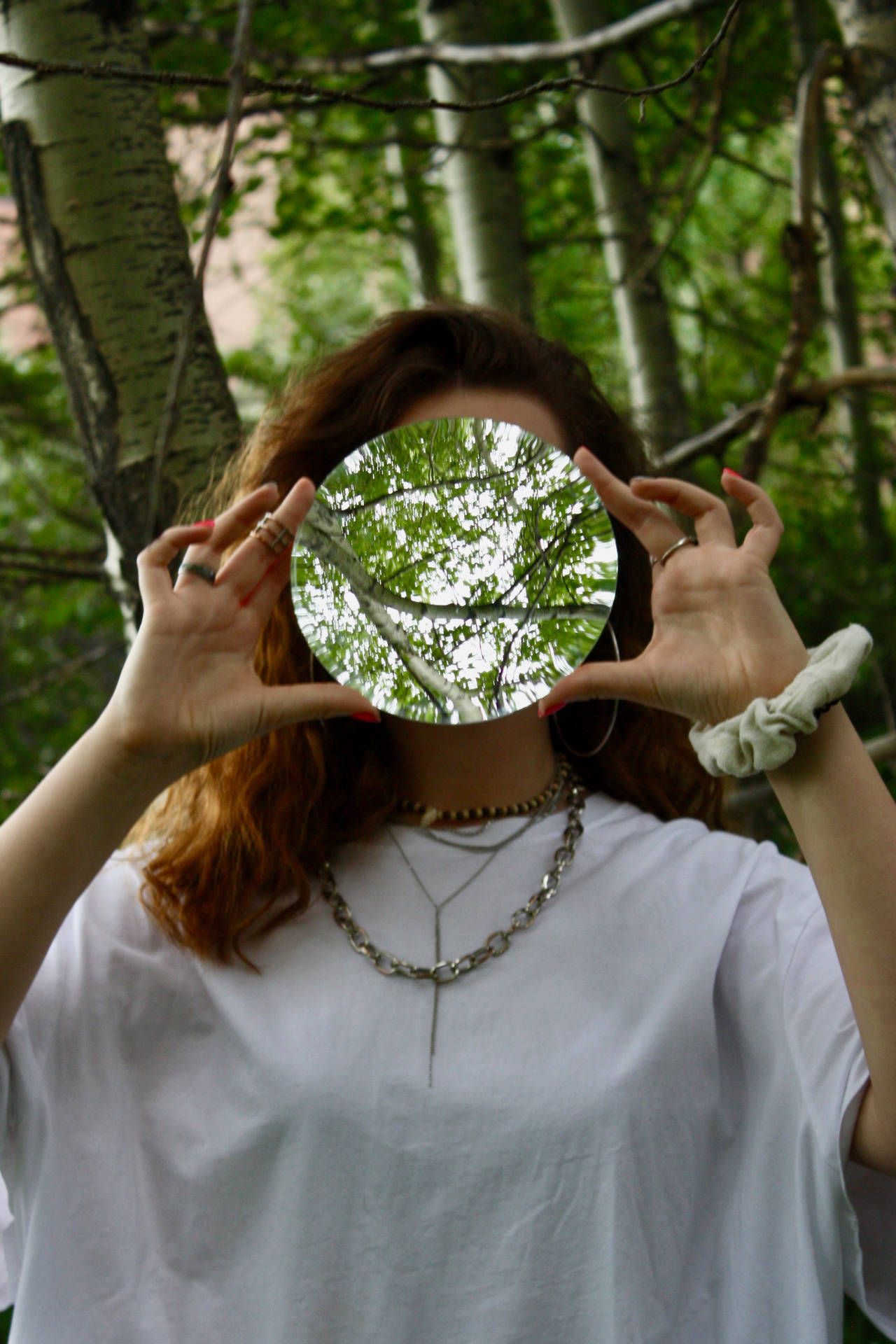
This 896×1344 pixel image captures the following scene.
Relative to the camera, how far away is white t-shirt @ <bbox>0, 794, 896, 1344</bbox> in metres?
1.41

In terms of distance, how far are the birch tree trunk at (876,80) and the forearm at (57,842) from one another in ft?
7.12

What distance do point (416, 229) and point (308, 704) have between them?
6.40 m

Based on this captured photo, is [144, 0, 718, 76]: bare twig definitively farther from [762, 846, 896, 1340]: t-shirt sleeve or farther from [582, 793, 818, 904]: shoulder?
[762, 846, 896, 1340]: t-shirt sleeve

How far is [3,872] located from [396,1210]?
2.27 ft

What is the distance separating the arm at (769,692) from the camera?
130 cm

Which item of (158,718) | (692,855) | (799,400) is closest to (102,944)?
(158,718)

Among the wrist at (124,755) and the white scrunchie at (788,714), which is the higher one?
the wrist at (124,755)

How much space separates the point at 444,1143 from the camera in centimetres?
Answer: 143

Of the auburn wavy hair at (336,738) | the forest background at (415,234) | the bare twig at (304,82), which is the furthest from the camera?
the forest background at (415,234)

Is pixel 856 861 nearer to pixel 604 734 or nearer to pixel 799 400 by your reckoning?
pixel 604 734

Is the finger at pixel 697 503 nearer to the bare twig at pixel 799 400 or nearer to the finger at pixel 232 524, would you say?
the finger at pixel 232 524

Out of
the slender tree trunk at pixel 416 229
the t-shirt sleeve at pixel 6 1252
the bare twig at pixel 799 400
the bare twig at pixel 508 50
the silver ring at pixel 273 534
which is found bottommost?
the t-shirt sleeve at pixel 6 1252

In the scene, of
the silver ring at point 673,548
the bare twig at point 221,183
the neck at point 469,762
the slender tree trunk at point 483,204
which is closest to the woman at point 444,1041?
the silver ring at point 673,548

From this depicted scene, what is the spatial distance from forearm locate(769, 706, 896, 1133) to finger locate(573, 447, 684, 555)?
36 centimetres
